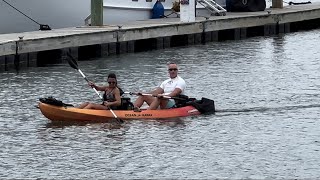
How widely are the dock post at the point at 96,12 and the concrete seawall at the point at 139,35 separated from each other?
37cm

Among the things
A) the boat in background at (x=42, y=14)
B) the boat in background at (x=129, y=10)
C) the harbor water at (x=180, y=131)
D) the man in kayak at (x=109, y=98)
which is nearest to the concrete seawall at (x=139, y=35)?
the harbor water at (x=180, y=131)

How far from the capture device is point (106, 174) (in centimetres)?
1991

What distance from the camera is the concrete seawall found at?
35.8 m

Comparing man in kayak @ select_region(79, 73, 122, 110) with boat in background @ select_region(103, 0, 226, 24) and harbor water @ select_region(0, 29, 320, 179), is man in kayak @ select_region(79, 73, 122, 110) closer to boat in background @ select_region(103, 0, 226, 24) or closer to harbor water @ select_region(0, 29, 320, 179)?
harbor water @ select_region(0, 29, 320, 179)

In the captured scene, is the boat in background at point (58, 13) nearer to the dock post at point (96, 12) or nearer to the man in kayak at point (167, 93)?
the dock post at point (96, 12)

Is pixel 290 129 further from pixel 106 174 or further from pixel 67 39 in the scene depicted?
pixel 67 39

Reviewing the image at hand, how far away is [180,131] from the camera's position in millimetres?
24219

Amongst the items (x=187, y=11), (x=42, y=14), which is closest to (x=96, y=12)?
(x=42, y=14)

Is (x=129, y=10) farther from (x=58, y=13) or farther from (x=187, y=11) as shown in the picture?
(x=58, y=13)

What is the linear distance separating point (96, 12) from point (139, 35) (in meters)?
1.83

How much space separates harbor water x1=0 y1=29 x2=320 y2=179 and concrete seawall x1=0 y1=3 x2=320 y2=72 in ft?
2.58

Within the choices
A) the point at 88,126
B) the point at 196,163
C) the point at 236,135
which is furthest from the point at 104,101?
the point at 196,163

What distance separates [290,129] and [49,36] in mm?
14338

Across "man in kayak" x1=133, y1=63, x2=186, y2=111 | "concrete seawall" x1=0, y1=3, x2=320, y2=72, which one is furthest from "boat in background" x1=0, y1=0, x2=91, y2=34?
Result: "man in kayak" x1=133, y1=63, x2=186, y2=111
